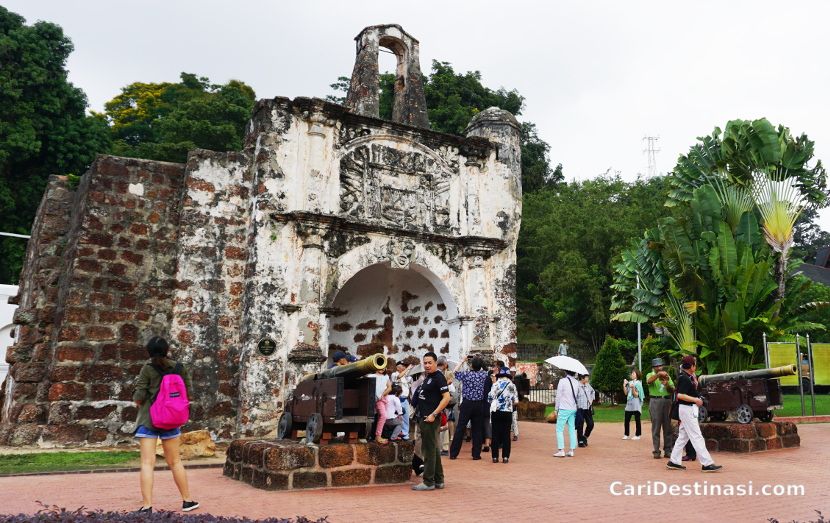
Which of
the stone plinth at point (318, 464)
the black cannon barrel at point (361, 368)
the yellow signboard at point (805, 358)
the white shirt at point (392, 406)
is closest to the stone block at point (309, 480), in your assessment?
the stone plinth at point (318, 464)

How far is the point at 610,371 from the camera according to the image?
23.7 m

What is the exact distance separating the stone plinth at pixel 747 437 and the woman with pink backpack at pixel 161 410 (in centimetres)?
869

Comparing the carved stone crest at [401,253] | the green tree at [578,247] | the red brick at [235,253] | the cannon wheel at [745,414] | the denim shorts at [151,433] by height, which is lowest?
the cannon wheel at [745,414]

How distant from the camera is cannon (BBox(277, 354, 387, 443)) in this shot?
23.5 ft

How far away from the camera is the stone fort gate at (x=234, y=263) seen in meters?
9.79

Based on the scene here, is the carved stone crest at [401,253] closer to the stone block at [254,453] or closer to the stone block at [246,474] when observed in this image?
the stone block at [254,453]

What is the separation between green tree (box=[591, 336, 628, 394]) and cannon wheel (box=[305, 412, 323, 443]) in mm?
18331

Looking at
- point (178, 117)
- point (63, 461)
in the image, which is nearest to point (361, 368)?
point (63, 461)

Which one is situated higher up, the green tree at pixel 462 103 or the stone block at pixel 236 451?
the green tree at pixel 462 103

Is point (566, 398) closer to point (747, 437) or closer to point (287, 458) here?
point (747, 437)

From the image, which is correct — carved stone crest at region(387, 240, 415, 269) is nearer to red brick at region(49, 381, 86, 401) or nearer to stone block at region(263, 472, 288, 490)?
red brick at region(49, 381, 86, 401)

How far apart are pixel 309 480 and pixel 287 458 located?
1.09 ft

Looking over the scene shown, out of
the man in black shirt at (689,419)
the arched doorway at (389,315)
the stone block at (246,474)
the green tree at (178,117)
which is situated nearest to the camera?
the stone block at (246,474)

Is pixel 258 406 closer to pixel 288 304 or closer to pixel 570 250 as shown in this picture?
pixel 288 304
